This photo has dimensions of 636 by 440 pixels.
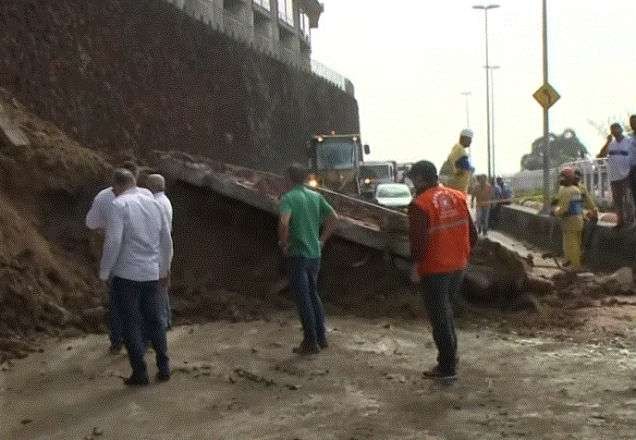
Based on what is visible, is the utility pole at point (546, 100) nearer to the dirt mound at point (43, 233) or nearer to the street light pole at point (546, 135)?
the street light pole at point (546, 135)

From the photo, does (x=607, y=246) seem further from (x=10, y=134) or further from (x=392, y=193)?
(x=392, y=193)

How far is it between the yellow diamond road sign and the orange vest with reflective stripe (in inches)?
842

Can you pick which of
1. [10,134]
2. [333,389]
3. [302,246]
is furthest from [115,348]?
[10,134]

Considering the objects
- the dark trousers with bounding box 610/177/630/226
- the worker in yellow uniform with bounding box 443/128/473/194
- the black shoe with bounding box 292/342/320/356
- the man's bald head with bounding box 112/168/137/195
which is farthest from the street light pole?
the man's bald head with bounding box 112/168/137/195

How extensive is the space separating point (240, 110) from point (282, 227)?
26021 mm

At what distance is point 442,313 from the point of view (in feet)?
28.6

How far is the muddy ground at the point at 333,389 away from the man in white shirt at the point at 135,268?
1.05 ft

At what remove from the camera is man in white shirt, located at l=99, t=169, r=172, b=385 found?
27.8ft

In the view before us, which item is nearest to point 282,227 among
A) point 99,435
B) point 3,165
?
point 99,435

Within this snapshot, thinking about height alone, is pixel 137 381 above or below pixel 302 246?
below

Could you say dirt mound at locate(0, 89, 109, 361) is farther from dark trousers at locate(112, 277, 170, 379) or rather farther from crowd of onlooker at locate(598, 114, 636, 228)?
crowd of onlooker at locate(598, 114, 636, 228)

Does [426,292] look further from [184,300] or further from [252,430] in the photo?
[184,300]

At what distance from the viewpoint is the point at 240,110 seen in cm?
3550

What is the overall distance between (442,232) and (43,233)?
17.8ft
